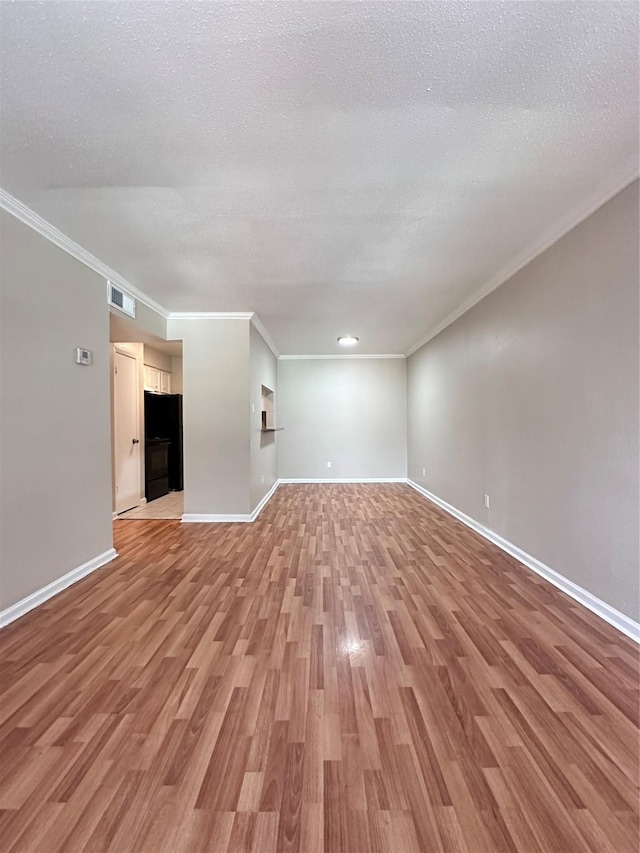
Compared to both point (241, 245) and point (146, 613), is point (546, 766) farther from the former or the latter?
point (241, 245)

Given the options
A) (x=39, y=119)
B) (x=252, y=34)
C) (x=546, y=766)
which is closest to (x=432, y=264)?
(x=252, y=34)

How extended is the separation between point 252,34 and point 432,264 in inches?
86.2

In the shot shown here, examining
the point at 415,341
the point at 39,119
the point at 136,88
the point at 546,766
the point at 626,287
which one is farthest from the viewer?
the point at 415,341

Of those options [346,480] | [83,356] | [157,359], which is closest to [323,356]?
[346,480]

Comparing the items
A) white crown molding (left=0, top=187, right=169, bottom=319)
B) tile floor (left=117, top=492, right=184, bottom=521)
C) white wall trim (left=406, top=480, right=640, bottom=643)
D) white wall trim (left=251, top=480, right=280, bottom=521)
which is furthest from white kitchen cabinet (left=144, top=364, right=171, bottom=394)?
white wall trim (left=406, top=480, right=640, bottom=643)

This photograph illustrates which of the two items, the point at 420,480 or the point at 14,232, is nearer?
the point at 14,232

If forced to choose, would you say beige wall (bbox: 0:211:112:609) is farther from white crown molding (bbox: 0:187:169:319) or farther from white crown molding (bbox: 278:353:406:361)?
white crown molding (bbox: 278:353:406:361)

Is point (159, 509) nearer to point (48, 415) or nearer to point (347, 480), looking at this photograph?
point (48, 415)

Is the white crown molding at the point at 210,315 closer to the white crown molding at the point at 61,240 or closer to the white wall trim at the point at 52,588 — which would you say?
the white crown molding at the point at 61,240

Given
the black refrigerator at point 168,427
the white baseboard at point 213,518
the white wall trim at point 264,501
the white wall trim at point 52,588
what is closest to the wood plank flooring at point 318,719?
the white wall trim at point 52,588

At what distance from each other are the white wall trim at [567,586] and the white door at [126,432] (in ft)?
14.3

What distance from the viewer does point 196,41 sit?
1264 mm

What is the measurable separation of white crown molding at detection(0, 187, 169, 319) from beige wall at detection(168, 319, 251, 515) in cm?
87

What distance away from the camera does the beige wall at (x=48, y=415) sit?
221cm
